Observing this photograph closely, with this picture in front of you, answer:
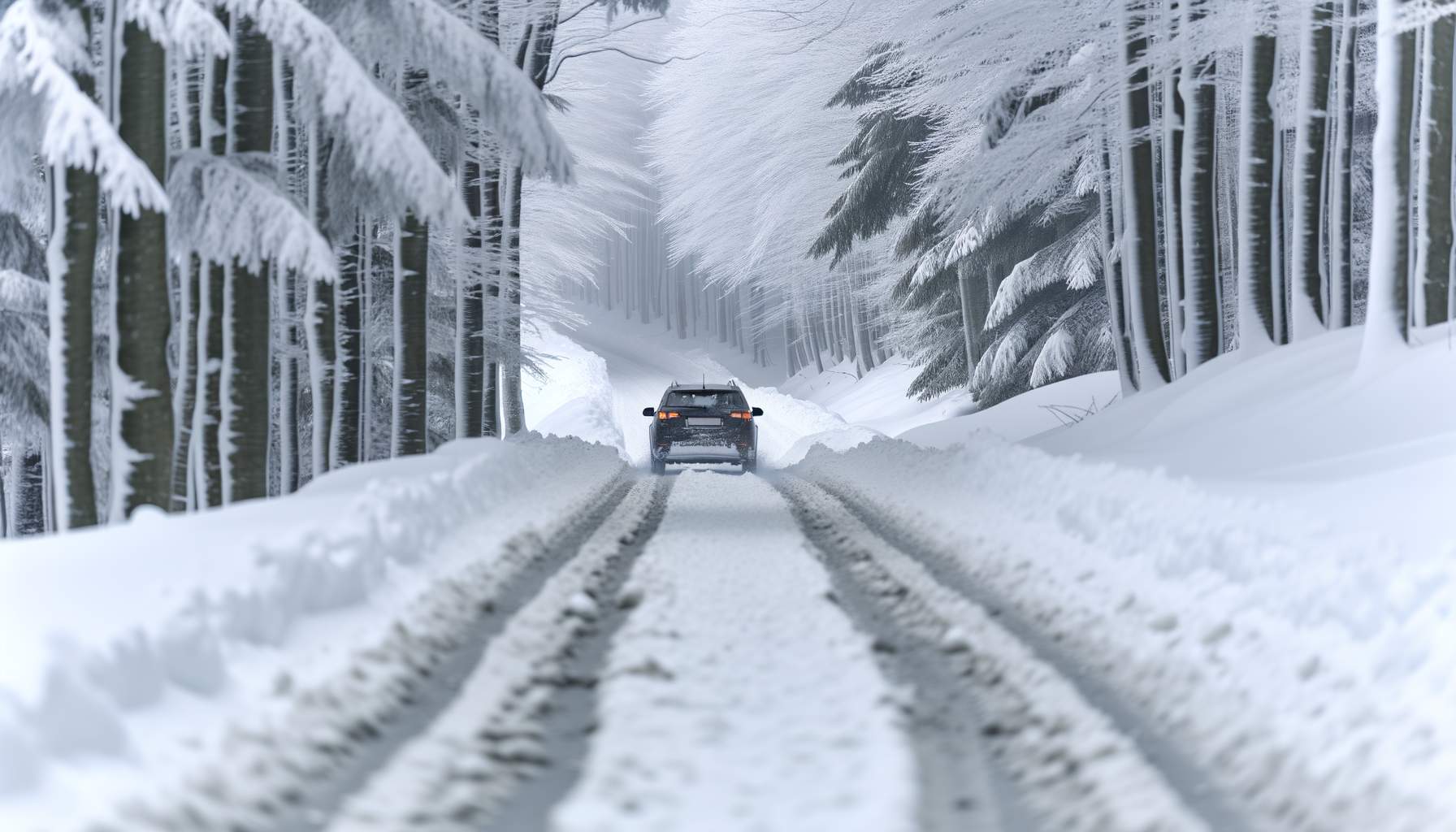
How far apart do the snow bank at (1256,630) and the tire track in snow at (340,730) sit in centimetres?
277

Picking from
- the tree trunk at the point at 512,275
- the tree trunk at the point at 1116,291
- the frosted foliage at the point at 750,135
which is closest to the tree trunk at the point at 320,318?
the tree trunk at the point at 512,275

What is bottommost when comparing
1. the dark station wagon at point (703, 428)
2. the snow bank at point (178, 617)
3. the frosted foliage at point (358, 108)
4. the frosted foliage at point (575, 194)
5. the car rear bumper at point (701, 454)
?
the snow bank at point (178, 617)

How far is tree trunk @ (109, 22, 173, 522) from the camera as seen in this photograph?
1073 cm

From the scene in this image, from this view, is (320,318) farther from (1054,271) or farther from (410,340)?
(1054,271)

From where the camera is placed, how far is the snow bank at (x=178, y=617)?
414 centimetres

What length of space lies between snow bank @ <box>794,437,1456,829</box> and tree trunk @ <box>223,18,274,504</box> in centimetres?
597

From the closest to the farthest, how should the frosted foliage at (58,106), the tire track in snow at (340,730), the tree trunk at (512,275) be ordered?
1. the tire track in snow at (340,730)
2. the frosted foliage at (58,106)
3. the tree trunk at (512,275)

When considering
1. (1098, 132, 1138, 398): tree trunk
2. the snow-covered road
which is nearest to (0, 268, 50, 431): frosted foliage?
the snow-covered road

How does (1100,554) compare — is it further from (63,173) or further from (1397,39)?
(63,173)

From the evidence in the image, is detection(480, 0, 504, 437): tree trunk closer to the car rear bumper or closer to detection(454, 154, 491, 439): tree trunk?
detection(454, 154, 491, 439): tree trunk

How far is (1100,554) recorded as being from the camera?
8500mm

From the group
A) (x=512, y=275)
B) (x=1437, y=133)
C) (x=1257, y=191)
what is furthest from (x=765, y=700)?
(x=512, y=275)

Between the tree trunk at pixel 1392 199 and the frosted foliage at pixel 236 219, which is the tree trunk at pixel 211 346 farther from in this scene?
the tree trunk at pixel 1392 199

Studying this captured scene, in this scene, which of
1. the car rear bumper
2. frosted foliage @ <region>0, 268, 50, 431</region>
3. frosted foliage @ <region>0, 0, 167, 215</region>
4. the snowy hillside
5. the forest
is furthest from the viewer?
the car rear bumper
